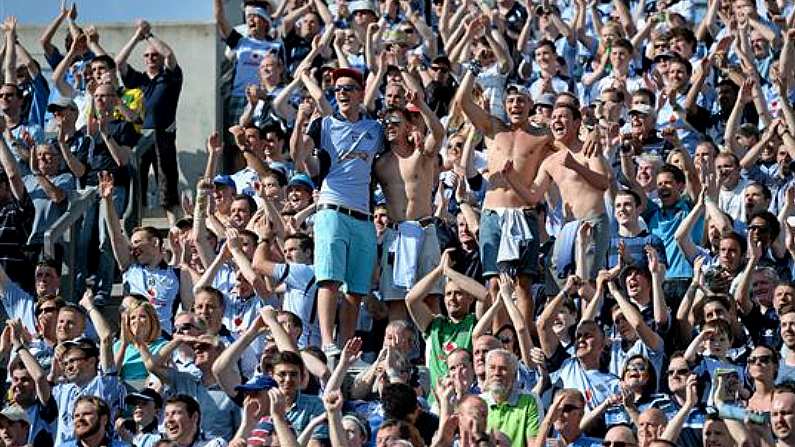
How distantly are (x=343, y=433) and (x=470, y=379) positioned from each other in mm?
1356

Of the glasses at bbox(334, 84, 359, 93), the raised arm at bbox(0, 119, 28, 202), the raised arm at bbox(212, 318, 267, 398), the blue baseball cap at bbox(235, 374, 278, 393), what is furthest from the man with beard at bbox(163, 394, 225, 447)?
the raised arm at bbox(0, 119, 28, 202)

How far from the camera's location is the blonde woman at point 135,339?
61.5ft

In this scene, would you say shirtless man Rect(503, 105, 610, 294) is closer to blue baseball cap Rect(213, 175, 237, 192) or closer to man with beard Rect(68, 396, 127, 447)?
blue baseball cap Rect(213, 175, 237, 192)

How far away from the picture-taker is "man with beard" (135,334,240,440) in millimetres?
17844

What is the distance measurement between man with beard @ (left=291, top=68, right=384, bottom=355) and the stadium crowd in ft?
0.07

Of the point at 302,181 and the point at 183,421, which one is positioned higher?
the point at 302,181

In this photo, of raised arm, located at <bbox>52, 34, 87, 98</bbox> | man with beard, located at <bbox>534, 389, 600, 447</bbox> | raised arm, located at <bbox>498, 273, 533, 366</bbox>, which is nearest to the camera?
man with beard, located at <bbox>534, 389, 600, 447</bbox>

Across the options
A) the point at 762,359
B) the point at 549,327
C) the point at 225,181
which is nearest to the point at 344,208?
the point at 549,327

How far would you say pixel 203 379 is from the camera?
18.3 meters

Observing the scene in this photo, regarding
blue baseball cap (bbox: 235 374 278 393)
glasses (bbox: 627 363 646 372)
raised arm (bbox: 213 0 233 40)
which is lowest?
blue baseball cap (bbox: 235 374 278 393)

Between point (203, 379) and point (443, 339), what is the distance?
1.56 meters

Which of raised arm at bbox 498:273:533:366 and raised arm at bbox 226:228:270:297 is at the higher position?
raised arm at bbox 498:273:533:366

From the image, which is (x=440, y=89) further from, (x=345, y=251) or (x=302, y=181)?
(x=345, y=251)

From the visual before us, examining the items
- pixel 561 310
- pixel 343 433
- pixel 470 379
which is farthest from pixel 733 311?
pixel 343 433
